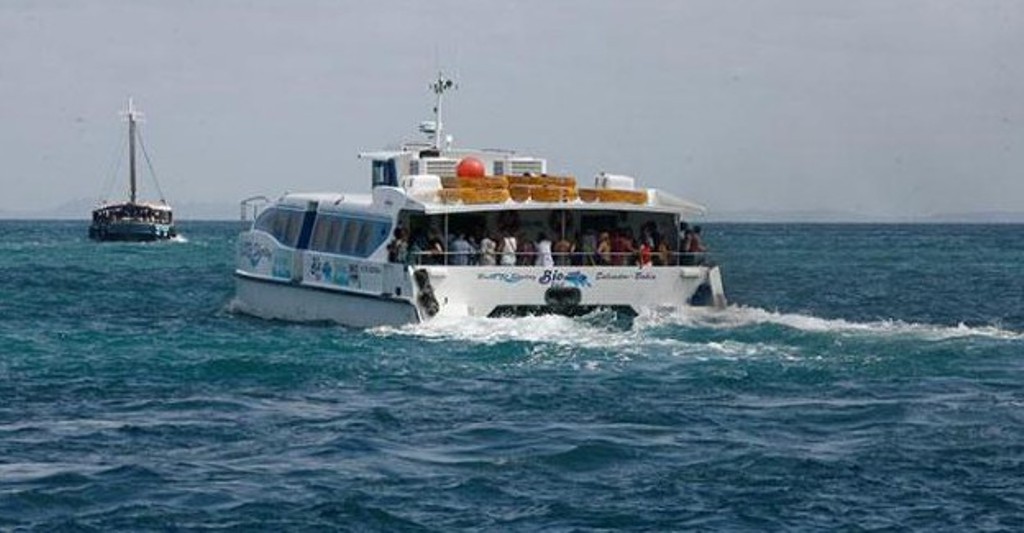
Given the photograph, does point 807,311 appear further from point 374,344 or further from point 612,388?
point 612,388

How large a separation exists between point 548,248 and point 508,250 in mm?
770

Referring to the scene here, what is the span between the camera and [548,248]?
1363 inches

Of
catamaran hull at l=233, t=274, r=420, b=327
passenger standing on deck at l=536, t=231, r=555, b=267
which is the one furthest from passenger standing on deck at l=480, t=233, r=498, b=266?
catamaran hull at l=233, t=274, r=420, b=327

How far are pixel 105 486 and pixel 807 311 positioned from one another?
3403 cm

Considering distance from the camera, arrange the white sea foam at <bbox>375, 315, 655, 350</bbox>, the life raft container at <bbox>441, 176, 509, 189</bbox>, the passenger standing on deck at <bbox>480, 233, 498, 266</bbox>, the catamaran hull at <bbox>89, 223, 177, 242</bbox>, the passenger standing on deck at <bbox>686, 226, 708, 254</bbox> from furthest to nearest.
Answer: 1. the catamaran hull at <bbox>89, 223, 177, 242</bbox>
2. the passenger standing on deck at <bbox>686, 226, 708, 254</bbox>
3. the life raft container at <bbox>441, 176, 509, 189</bbox>
4. the passenger standing on deck at <bbox>480, 233, 498, 266</bbox>
5. the white sea foam at <bbox>375, 315, 655, 350</bbox>

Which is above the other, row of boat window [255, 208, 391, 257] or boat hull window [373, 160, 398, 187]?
boat hull window [373, 160, 398, 187]

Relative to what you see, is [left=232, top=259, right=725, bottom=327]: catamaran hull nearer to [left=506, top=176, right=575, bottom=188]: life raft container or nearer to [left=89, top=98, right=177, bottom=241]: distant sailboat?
[left=506, top=176, right=575, bottom=188]: life raft container

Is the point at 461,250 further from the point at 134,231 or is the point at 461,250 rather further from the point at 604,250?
the point at 134,231

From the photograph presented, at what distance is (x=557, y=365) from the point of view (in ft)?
91.9

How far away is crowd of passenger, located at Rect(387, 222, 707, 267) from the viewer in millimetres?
34394

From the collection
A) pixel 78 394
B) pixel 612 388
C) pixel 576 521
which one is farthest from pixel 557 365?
pixel 576 521

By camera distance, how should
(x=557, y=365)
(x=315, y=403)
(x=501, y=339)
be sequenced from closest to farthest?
(x=315, y=403) → (x=557, y=365) → (x=501, y=339)

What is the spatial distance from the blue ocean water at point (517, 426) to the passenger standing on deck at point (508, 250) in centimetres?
218

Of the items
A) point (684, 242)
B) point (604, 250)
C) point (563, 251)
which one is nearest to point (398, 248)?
point (563, 251)
